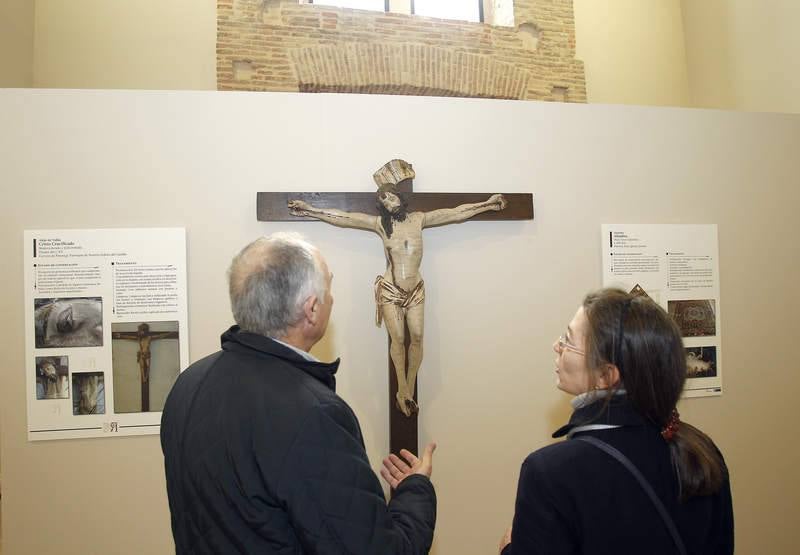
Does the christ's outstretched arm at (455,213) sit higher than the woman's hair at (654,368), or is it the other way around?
the christ's outstretched arm at (455,213)

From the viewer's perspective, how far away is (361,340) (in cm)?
322

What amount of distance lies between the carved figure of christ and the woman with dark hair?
1648 millimetres

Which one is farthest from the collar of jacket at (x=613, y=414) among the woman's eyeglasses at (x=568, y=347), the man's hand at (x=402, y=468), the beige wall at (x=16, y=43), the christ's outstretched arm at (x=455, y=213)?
the beige wall at (x=16, y=43)

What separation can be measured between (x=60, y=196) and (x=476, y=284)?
222cm

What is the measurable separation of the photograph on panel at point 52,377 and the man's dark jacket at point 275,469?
1.83 metres

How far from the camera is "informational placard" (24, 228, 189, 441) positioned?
2.93 metres

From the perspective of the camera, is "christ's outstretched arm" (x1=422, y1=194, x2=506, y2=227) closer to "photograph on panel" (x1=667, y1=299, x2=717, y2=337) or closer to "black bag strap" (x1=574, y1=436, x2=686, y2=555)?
"photograph on panel" (x1=667, y1=299, x2=717, y2=337)

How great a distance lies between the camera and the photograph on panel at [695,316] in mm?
3543

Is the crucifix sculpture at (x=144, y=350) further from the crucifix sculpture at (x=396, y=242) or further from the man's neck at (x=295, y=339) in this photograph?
the man's neck at (x=295, y=339)

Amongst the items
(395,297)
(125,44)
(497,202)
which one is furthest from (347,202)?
(125,44)

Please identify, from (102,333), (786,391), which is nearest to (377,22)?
(102,333)

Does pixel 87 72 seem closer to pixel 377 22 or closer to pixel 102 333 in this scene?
pixel 377 22

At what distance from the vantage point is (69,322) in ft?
9.70

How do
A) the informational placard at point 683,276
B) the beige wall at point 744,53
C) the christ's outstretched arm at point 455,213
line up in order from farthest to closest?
the beige wall at point 744,53 → the informational placard at point 683,276 → the christ's outstretched arm at point 455,213
